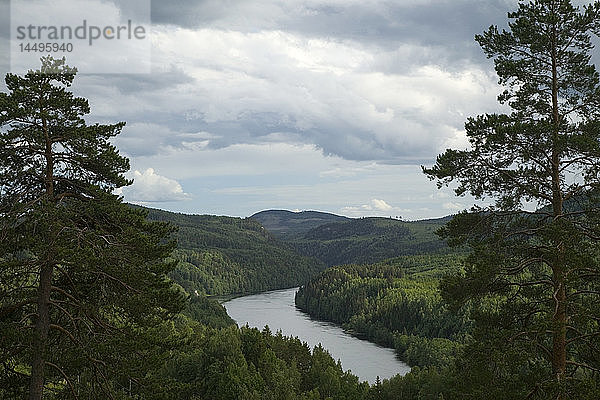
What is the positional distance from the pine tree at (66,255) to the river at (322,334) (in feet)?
204

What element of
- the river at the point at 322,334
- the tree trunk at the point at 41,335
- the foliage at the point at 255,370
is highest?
the tree trunk at the point at 41,335

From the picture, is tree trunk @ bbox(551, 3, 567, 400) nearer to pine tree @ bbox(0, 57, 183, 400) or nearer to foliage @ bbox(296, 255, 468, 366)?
pine tree @ bbox(0, 57, 183, 400)

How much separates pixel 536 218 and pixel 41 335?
1346 cm

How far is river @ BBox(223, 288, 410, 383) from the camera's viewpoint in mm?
79637

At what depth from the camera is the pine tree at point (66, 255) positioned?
1332cm

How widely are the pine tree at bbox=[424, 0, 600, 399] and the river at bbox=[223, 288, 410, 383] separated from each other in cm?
6099

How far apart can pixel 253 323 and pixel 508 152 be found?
107 metres

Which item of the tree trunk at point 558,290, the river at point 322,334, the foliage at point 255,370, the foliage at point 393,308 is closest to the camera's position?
the tree trunk at point 558,290

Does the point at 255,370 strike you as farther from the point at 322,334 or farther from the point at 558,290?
the point at 322,334

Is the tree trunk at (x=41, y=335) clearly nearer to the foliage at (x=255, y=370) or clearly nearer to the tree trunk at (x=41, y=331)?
the tree trunk at (x=41, y=331)

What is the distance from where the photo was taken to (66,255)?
1265 centimetres

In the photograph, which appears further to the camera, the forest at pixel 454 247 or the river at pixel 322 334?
the river at pixel 322 334

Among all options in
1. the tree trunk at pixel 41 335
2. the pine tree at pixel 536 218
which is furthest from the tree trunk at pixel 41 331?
the pine tree at pixel 536 218

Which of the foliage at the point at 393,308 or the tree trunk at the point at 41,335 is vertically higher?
the tree trunk at the point at 41,335
